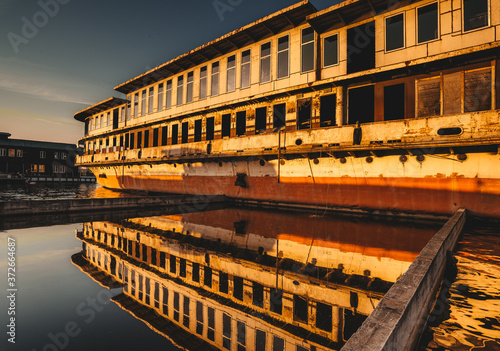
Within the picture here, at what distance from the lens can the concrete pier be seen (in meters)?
1.93

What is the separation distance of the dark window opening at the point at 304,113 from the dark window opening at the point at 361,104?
2159 mm

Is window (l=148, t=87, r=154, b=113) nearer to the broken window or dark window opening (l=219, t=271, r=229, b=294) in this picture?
the broken window

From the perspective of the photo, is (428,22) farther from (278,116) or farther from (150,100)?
(150,100)

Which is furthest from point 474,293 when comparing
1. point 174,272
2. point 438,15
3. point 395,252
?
point 438,15

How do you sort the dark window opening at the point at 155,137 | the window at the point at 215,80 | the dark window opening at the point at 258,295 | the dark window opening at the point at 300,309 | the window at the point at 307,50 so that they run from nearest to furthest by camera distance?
the dark window opening at the point at 300,309, the dark window opening at the point at 258,295, the window at the point at 307,50, the window at the point at 215,80, the dark window opening at the point at 155,137

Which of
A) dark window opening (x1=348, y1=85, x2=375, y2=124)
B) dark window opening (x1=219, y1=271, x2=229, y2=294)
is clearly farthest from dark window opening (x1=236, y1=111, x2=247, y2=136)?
dark window opening (x1=219, y1=271, x2=229, y2=294)

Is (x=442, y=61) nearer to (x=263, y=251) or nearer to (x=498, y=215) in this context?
(x=498, y=215)

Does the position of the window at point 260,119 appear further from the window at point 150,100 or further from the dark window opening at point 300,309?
the window at point 150,100

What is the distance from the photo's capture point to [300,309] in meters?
3.97

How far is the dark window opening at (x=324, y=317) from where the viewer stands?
140 inches

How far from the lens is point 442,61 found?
10.9 m

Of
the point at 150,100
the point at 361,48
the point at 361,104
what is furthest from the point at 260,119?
the point at 150,100

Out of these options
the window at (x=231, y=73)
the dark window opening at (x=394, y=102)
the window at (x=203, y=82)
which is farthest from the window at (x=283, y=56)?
the window at (x=203, y=82)

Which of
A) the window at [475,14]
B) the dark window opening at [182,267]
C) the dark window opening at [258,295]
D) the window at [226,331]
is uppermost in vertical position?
the window at [475,14]
